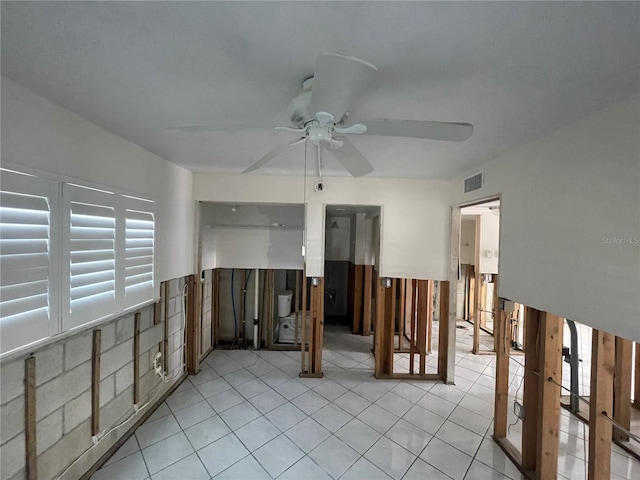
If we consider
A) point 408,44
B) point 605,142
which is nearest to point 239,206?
point 408,44

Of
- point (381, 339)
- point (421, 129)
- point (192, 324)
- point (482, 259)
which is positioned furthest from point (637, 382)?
point (192, 324)

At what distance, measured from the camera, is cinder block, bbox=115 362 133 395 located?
215 cm

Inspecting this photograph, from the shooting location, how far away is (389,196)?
324 cm

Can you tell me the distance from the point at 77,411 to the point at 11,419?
1.49 feet

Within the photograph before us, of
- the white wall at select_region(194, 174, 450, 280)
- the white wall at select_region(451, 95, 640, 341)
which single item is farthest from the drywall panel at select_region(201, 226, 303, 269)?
the white wall at select_region(451, 95, 640, 341)

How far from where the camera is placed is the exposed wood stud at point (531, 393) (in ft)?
6.61

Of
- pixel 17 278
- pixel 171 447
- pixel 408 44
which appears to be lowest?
pixel 171 447

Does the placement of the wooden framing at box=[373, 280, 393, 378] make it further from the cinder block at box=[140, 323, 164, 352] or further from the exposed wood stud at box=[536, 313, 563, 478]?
the cinder block at box=[140, 323, 164, 352]

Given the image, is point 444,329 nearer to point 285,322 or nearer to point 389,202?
point 389,202

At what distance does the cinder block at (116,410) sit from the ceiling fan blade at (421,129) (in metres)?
2.69

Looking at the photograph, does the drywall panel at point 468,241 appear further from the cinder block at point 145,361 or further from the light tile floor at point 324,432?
the cinder block at point 145,361

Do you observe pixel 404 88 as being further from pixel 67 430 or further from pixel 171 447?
pixel 171 447

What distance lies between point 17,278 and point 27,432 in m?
0.88

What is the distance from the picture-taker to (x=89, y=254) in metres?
1.74
